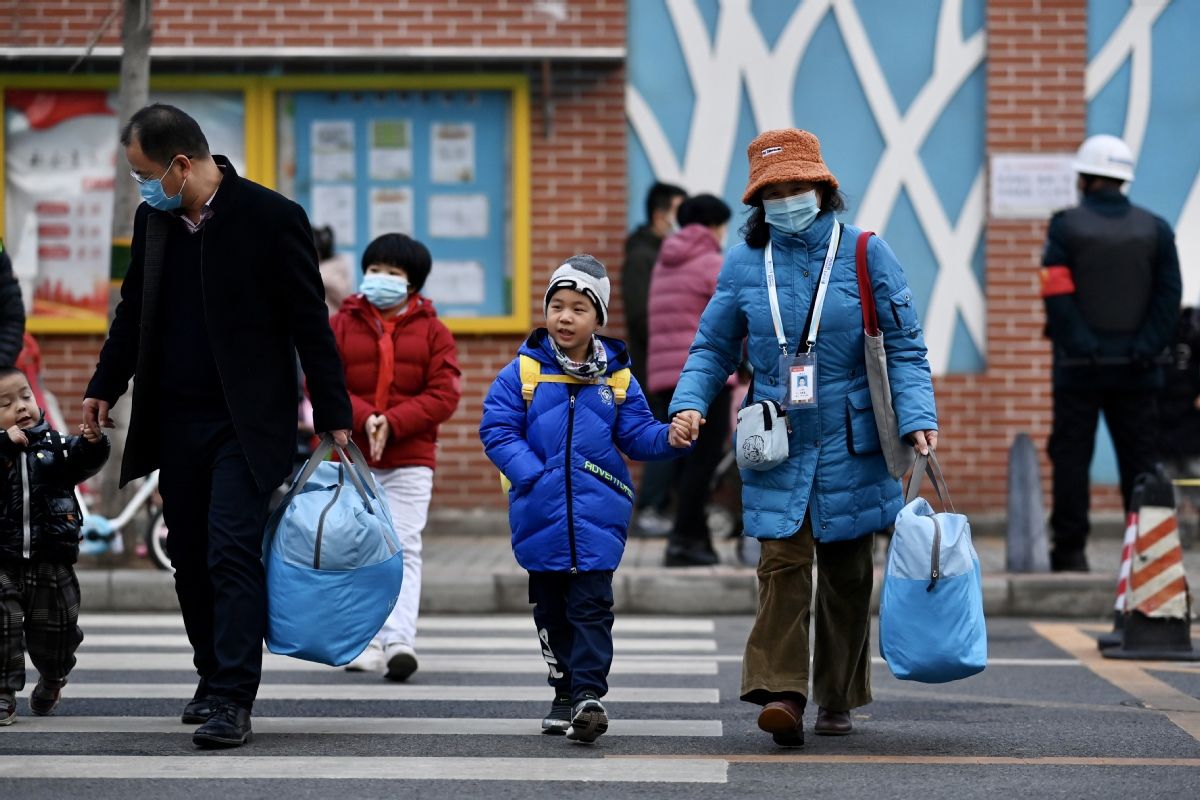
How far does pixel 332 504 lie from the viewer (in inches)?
258

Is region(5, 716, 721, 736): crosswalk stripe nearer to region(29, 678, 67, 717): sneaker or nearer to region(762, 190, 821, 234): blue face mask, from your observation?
region(29, 678, 67, 717): sneaker

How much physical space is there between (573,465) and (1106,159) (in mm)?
5070

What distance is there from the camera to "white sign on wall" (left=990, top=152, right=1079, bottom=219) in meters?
13.6

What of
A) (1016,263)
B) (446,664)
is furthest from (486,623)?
(1016,263)

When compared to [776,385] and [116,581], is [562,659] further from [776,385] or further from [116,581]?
[116,581]

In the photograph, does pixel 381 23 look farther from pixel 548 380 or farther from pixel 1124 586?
pixel 548 380

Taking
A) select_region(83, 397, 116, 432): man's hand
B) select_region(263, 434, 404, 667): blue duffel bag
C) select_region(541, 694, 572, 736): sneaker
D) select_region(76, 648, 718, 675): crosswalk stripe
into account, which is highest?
select_region(83, 397, 116, 432): man's hand

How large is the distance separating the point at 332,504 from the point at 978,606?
6.65 ft

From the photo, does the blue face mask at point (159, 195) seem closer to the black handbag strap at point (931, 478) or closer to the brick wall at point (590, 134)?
the black handbag strap at point (931, 478)

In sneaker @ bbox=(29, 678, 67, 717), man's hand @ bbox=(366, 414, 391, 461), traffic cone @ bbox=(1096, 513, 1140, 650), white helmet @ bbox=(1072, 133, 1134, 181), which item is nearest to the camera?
sneaker @ bbox=(29, 678, 67, 717)

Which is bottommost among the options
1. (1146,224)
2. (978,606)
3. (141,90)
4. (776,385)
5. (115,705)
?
(115,705)

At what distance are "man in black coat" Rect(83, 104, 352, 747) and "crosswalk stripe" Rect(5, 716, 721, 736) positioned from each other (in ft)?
0.84

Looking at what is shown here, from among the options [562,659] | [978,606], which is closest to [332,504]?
[562,659]

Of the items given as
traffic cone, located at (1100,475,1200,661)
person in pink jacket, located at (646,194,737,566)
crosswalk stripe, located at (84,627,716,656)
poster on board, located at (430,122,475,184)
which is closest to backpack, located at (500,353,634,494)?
crosswalk stripe, located at (84,627,716,656)
